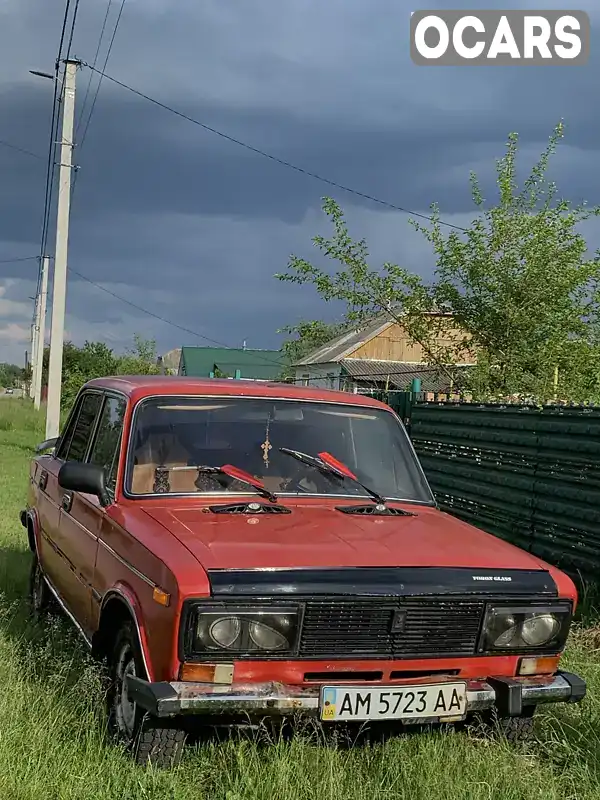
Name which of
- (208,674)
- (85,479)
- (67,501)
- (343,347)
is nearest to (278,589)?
(208,674)

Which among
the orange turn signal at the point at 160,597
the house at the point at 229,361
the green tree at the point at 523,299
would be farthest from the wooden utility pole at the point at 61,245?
the house at the point at 229,361

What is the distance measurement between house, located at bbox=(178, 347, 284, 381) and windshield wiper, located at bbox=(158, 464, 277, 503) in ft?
215

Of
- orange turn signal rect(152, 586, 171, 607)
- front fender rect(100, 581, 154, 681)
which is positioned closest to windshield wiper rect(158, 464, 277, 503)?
front fender rect(100, 581, 154, 681)

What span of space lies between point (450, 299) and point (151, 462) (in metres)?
10.7

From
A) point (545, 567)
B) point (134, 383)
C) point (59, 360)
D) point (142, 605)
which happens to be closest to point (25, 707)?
point (142, 605)

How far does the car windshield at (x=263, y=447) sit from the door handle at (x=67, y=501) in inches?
38.7

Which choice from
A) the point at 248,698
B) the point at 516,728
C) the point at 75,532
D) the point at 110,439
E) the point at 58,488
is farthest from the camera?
the point at 58,488

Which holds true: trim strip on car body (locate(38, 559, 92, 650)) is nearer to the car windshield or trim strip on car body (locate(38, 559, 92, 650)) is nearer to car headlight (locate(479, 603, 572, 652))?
the car windshield

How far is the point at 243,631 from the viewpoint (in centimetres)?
351

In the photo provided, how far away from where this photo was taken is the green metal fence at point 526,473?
761 cm

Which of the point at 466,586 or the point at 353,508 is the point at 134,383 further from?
the point at 466,586

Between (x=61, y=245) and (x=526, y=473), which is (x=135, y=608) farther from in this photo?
(x=61, y=245)

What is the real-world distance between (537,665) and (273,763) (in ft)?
3.98

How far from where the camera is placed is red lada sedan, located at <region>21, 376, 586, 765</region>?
137 inches
